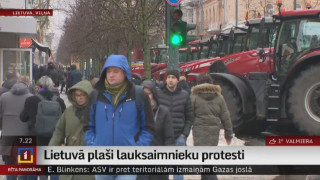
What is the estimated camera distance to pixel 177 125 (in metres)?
8.05

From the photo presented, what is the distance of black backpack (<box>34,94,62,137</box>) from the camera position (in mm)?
7641

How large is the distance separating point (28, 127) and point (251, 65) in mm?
7478

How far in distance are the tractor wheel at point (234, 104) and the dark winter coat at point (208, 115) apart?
3846 mm

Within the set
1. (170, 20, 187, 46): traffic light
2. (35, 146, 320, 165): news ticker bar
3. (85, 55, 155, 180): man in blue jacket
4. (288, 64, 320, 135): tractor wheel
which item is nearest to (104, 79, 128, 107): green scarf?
(85, 55, 155, 180): man in blue jacket

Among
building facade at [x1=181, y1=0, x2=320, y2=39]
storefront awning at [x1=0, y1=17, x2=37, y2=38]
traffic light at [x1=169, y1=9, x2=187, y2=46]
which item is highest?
building facade at [x1=181, y1=0, x2=320, y2=39]

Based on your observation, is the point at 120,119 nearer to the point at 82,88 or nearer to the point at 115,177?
the point at 115,177

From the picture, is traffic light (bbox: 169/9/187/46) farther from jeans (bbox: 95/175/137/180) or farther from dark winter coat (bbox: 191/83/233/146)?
jeans (bbox: 95/175/137/180)

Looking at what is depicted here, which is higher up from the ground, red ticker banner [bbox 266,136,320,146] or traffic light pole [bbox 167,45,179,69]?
traffic light pole [bbox 167,45,179,69]

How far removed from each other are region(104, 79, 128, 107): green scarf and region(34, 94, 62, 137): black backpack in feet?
8.35

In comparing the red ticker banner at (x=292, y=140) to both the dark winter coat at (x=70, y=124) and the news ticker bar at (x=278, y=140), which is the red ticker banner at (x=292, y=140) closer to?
the news ticker bar at (x=278, y=140)

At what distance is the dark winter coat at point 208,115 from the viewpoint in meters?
8.14

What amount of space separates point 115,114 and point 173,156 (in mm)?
1359

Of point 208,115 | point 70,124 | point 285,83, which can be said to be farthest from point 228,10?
point 70,124

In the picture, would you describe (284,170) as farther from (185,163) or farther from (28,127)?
(28,127)
